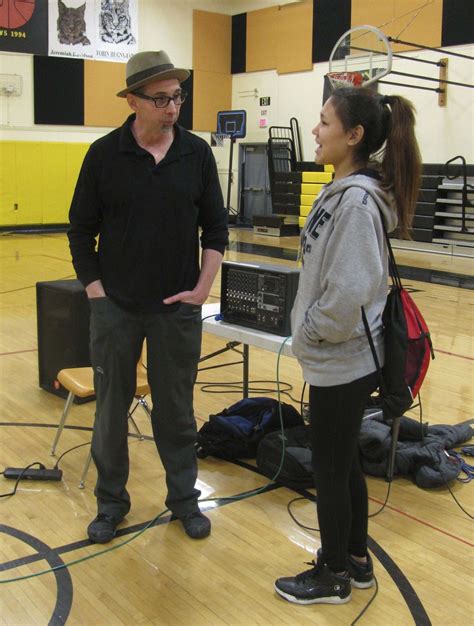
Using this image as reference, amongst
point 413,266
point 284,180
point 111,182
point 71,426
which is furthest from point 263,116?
point 111,182

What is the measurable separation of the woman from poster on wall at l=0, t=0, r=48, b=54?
11542mm

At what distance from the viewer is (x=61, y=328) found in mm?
4176

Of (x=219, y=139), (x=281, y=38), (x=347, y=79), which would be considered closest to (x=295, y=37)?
(x=281, y=38)

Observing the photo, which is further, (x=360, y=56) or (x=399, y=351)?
(x=360, y=56)

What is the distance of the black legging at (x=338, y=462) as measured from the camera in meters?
1.94

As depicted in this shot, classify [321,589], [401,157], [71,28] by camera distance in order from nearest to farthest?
Result: 1. [401,157]
2. [321,589]
3. [71,28]

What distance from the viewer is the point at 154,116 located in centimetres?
236

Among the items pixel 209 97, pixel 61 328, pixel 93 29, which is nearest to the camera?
pixel 61 328

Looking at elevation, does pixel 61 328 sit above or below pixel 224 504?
above

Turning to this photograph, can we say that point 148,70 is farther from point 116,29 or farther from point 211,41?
point 211,41

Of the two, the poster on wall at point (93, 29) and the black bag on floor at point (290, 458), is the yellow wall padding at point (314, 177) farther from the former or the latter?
the black bag on floor at point (290, 458)

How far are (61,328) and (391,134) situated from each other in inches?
107

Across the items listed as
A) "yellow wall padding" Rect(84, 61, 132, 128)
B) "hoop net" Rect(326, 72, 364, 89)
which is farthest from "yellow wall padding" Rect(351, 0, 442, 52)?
"yellow wall padding" Rect(84, 61, 132, 128)

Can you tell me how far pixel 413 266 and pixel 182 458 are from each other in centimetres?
747
